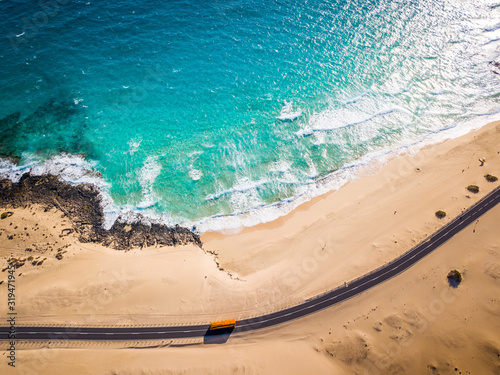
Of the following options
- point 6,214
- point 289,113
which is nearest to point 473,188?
point 289,113

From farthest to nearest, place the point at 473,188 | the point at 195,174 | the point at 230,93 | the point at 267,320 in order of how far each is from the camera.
Answer: 1. the point at 230,93
2. the point at 195,174
3. the point at 473,188
4. the point at 267,320

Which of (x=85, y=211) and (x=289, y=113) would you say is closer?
(x=85, y=211)

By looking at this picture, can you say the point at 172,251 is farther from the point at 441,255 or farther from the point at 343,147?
the point at 441,255

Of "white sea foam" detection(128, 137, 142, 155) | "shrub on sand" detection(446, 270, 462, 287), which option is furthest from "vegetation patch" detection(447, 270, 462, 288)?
"white sea foam" detection(128, 137, 142, 155)

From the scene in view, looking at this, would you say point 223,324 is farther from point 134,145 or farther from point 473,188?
point 473,188

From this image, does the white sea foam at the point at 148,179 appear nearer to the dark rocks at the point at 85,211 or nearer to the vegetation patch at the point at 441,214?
the dark rocks at the point at 85,211

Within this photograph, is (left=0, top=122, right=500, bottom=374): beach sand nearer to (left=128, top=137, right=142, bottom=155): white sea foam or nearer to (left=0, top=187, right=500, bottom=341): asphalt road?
(left=0, top=187, right=500, bottom=341): asphalt road

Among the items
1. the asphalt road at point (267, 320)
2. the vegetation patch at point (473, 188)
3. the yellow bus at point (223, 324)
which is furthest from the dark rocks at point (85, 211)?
the vegetation patch at point (473, 188)

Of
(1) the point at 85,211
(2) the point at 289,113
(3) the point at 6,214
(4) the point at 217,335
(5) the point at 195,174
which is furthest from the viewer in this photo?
(2) the point at 289,113
